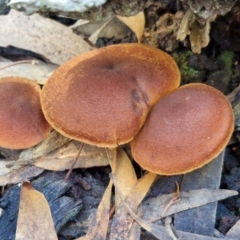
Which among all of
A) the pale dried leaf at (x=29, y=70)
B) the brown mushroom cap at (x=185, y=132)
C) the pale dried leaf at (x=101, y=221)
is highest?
the brown mushroom cap at (x=185, y=132)

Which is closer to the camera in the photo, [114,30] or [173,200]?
[173,200]

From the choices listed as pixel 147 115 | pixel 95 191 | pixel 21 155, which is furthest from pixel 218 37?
pixel 21 155

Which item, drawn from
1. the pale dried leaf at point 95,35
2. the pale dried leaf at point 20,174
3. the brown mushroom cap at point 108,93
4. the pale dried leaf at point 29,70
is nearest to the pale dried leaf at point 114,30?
the pale dried leaf at point 95,35

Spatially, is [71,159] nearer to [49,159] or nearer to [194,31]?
[49,159]

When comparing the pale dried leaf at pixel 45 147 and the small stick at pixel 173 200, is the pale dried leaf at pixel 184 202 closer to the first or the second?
the small stick at pixel 173 200

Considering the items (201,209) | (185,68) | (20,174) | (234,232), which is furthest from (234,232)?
(20,174)

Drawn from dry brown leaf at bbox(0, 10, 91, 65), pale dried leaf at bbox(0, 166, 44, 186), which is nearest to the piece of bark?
pale dried leaf at bbox(0, 166, 44, 186)

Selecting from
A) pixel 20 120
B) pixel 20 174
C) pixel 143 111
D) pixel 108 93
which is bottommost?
pixel 20 174
